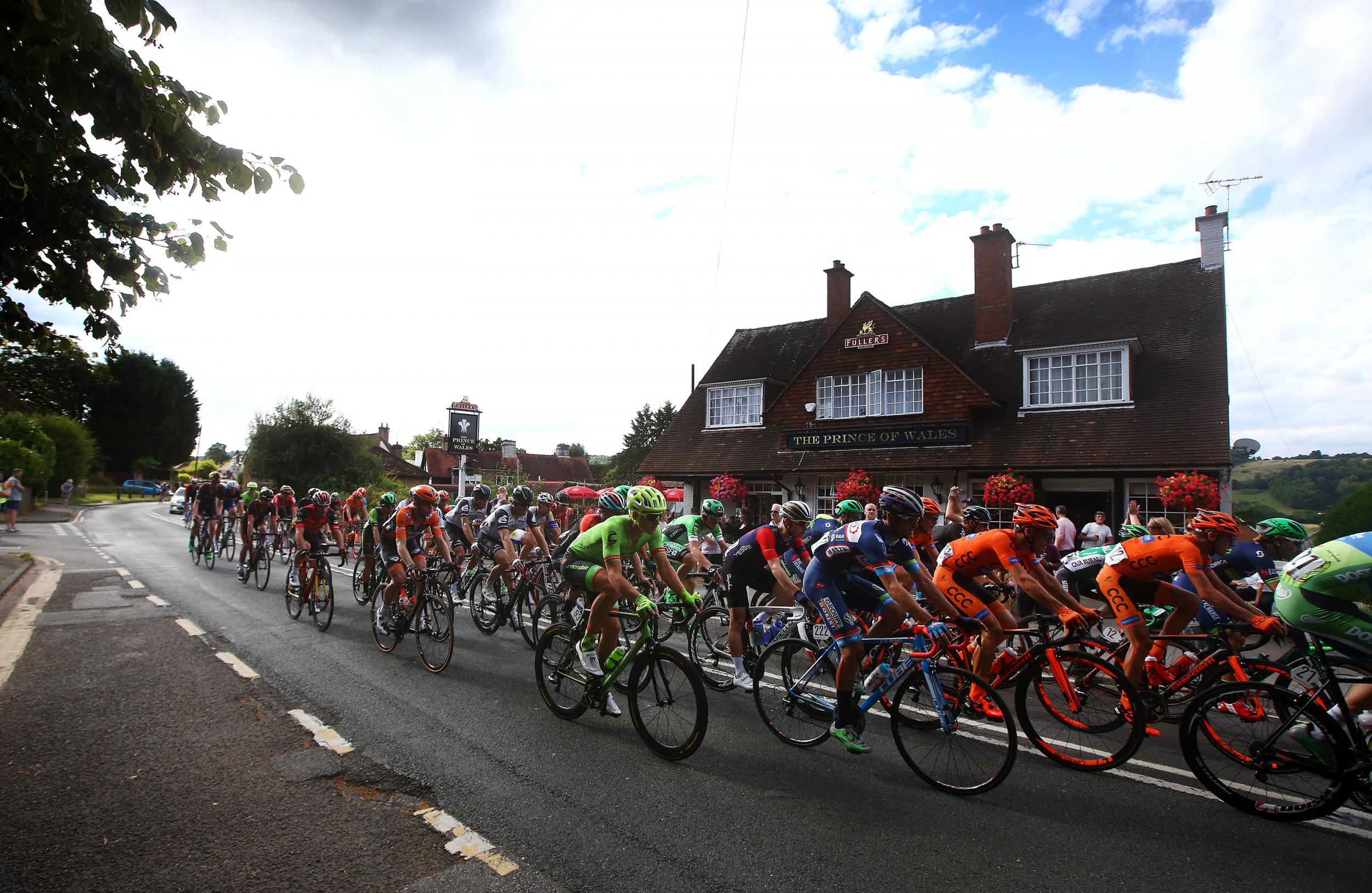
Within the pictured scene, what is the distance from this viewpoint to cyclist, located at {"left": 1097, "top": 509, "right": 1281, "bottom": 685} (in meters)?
5.44

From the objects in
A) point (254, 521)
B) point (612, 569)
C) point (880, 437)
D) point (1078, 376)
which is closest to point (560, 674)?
point (612, 569)

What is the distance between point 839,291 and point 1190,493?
14.1 m

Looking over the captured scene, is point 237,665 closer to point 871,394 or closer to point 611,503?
point 611,503

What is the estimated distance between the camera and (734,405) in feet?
84.5

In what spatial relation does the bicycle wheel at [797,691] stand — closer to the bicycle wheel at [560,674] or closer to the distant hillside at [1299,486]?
the bicycle wheel at [560,674]

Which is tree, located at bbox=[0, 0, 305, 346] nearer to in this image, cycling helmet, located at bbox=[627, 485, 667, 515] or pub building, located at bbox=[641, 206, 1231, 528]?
cycling helmet, located at bbox=[627, 485, 667, 515]

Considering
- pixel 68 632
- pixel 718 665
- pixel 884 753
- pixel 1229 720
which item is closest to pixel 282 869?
pixel 884 753

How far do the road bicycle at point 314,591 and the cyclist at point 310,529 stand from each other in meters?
0.07

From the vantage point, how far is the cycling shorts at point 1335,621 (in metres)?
4.26

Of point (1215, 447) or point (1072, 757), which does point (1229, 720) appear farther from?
point (1215, 447)

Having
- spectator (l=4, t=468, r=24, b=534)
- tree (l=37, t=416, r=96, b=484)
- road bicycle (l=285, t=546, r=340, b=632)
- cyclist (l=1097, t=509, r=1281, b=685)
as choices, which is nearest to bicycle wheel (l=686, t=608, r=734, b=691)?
cyclist (l=1097, t=509, r=1281, b=685)

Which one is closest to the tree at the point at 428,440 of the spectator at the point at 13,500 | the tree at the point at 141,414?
the tree at the point at 141,414

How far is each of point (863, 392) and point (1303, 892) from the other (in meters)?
19.2

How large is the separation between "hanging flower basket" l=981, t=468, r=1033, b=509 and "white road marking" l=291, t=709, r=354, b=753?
1446 centimetres
